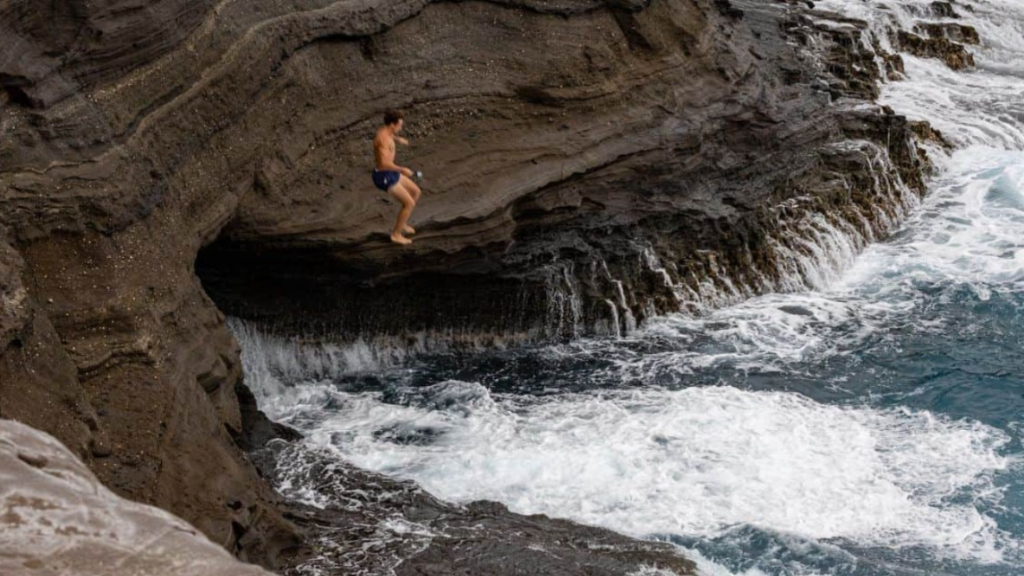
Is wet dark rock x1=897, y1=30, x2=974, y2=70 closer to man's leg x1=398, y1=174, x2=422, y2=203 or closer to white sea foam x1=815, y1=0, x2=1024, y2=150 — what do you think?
white sea foam x1=815, y1=0, x2=1024, y2=150

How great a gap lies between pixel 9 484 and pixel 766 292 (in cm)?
1449

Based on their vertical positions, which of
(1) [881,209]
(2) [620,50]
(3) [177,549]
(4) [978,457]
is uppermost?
(2) [620,50]

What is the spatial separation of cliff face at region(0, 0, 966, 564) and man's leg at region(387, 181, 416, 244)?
0.58 m

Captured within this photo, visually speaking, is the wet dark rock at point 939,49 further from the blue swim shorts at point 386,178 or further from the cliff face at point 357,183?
the blue swim shorts at point 386,178

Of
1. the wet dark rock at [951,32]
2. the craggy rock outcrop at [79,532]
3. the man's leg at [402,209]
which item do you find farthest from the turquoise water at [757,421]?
the wet dark rock at [951,32]

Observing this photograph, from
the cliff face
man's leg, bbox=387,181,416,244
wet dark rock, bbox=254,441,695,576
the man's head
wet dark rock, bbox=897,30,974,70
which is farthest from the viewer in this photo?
wet dark rock, bbox=897,30,974,70

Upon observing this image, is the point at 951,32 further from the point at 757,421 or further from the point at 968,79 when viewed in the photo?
the point at 757,421

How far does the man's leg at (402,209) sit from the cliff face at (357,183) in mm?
577

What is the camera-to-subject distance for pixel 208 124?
15914 millimetres

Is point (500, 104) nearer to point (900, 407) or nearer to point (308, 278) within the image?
point (308, 278)

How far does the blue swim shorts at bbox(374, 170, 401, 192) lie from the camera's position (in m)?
16.1

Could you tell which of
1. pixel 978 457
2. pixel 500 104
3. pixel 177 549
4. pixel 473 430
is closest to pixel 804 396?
pixel 978 457

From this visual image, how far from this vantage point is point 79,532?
25.7 feet

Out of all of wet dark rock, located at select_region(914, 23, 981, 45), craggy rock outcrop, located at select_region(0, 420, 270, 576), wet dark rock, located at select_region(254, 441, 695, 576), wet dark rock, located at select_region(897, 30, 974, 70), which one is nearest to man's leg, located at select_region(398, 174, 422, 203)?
wet dark rock, located at select_region(254, 441, 695, 576)
